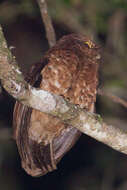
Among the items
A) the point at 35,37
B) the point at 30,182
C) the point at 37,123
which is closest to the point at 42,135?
the point at 37,123

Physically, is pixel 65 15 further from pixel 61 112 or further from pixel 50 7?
pixel 61 112

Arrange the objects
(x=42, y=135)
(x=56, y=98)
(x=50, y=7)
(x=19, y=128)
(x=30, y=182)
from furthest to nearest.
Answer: (x=30, y=182)
(x=50, y=7)
(x=42, y=135)
(x=19, y=128)
(x=56, y=98)

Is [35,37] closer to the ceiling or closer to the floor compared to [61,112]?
closer to the floor

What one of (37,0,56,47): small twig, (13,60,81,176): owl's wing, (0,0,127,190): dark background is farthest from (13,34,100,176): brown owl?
(0,0,127,190): dark background

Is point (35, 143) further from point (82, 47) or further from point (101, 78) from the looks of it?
point (101, 78)

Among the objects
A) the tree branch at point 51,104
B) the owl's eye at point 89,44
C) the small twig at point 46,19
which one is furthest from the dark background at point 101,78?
the tree branch at point 51,104

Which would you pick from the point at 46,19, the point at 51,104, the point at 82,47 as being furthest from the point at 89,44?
the point at 51,104

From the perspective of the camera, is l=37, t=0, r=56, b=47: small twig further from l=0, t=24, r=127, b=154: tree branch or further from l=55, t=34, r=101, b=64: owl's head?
l=0, t=24, r=127, b=154: tree branch
